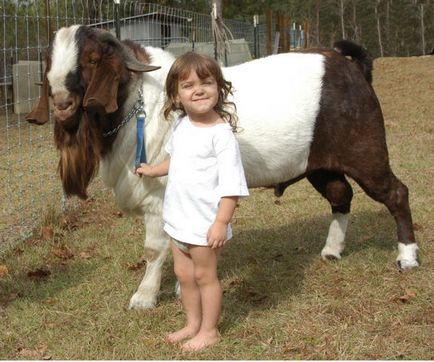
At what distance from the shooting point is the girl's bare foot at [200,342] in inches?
142

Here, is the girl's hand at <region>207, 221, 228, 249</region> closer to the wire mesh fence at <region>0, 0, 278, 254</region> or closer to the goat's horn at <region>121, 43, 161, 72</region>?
the goat's horn at <region>121, 43, 161, 72</region>

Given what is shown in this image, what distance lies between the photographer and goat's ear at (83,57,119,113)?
146 inches

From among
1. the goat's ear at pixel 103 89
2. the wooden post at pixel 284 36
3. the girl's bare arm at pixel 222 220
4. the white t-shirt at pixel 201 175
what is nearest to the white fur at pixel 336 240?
the white t-shirt at pixel 201 175

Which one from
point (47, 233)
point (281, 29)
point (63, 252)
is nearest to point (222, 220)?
point (63, 252)

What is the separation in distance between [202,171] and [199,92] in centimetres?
41

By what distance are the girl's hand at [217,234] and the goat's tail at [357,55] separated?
2289 mm

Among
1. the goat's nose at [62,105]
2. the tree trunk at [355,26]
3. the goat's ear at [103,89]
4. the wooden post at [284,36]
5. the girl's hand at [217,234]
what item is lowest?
the girl's hand at [217,234]

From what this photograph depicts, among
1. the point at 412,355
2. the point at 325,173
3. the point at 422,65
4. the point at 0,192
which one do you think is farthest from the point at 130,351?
the point at 422,65

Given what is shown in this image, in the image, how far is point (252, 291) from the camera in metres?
4.57

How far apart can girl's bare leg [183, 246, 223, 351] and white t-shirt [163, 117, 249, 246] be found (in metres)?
0.10

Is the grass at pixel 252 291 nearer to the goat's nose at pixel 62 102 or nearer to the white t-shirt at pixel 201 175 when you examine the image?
the white t-shirt at pixel 201 175

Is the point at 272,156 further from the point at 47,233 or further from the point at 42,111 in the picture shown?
the point at 47,233

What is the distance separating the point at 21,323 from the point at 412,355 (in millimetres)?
2403

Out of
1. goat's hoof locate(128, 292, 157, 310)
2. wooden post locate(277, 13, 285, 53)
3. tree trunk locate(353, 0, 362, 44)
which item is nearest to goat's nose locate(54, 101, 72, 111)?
goat's hoof locate(128, 292, 157, 310)
